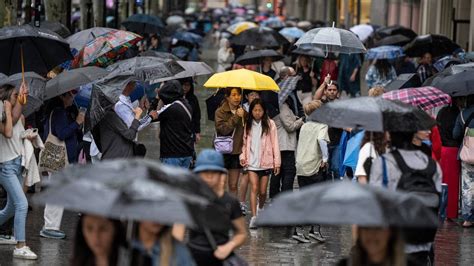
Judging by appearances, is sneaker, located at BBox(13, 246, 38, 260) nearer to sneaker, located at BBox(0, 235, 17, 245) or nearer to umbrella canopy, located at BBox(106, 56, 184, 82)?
sneaker, located at BBox(0, 235, 17, 245)

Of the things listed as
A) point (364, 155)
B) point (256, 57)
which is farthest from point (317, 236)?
point (256, 57)

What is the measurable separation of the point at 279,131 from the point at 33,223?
290cm

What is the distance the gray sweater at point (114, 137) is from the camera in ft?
47.0

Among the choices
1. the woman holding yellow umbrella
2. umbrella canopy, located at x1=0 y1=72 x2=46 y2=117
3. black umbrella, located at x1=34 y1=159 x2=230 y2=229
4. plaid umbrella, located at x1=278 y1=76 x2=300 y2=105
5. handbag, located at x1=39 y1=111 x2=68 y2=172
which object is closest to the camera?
black umbrella, located at x1=34 y1=159 x2=230 y2=229

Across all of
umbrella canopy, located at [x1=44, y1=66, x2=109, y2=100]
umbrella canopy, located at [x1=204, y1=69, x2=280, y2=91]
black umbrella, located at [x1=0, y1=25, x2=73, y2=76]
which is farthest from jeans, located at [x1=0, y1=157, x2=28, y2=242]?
umbrella canopy, located at [x1=204, y1=69, x2=280, y2=91]

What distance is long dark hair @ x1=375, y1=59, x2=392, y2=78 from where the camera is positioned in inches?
987

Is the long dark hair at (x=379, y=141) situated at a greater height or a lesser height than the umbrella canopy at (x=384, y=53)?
greater

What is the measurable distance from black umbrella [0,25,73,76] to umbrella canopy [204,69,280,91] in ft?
5.45

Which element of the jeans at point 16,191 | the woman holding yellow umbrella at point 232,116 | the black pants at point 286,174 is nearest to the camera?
the jeans at point 16,191

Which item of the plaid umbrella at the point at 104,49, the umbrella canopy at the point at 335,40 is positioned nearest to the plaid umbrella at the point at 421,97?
the umbrella canopy at the point at 335,40

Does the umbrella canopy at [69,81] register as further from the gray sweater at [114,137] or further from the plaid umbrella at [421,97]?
the plaid umbrella at [421,97]

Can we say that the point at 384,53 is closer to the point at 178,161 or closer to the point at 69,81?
the point at 178,161

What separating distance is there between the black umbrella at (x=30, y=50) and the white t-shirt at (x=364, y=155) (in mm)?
5745

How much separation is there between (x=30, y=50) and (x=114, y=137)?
2.03 metres
